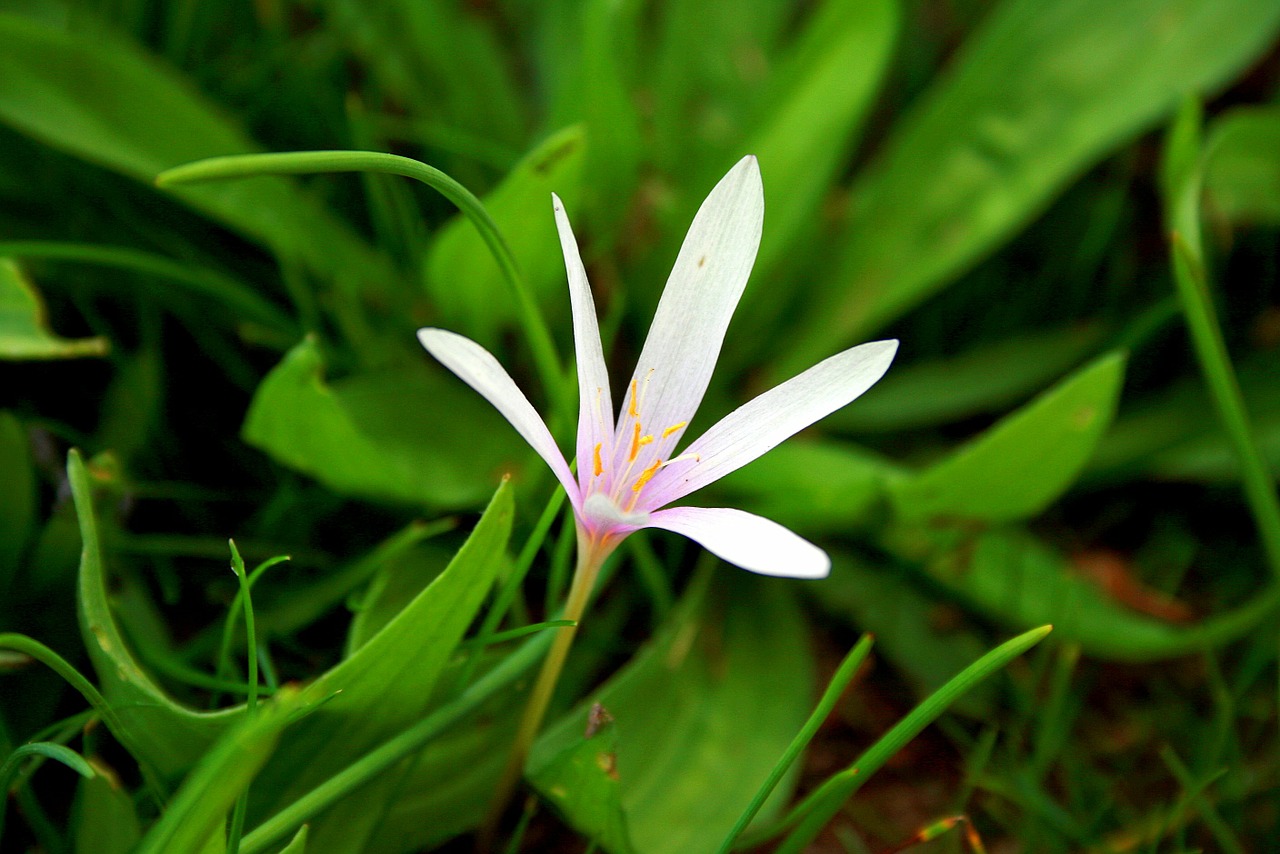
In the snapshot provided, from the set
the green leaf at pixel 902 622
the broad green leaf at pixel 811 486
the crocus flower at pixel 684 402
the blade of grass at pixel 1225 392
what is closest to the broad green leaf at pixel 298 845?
the crocus flower at pixel 684 402

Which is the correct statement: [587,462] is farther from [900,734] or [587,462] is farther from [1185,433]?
[1185,433]

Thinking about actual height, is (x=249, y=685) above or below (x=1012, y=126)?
below

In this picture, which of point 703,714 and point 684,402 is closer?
point 684,402

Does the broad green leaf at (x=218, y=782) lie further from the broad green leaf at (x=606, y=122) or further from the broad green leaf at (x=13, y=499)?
the broad green leaf at (x=606, y=122)

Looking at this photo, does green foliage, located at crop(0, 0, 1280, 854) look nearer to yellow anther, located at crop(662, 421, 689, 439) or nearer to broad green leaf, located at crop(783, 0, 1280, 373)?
broad green leaf, located at crop(783, 0, 1280, 373)

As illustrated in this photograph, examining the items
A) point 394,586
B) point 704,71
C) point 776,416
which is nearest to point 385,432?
point 394,586

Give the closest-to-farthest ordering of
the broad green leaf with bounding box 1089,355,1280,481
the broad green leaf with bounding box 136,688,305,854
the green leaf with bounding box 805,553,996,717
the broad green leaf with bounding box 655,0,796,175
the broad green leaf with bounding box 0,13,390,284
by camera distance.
→ the broad green leaf with bounding box 136,688,305,854, the broad green leaf with bounding box 0,13,390,284, the green leaf with bounding box 805,553,996,717, the broad green leaf with bounding box 1089,355,1280,481, the broad green leaf with bounding box 655,0,796,175

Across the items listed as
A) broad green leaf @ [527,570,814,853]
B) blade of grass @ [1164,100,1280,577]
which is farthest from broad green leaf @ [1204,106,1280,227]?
broad green leaf @ [527,570,814,853]

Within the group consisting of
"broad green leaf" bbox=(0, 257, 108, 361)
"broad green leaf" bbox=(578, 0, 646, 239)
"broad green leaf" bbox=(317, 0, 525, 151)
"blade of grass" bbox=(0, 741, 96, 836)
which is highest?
"broad green leaf" bbox=(317, 0, 525, 151)
